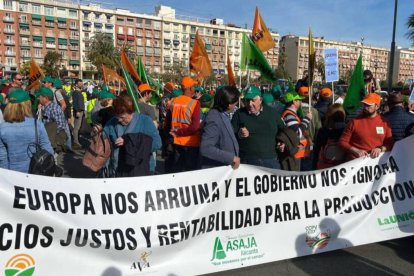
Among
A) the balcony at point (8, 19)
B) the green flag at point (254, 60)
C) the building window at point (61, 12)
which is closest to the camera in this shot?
the green flag at point (254, 60)

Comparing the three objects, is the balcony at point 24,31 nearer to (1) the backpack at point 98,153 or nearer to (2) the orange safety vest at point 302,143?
(2) the orange safety vest at point 302,143

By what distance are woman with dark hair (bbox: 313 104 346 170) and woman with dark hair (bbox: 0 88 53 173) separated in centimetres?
329

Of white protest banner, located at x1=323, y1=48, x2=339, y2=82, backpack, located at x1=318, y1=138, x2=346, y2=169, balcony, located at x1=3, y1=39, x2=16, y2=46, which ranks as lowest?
backpack, located at x1=318, y1=138, x2=346, y2=169

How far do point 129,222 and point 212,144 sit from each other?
3.73 feet

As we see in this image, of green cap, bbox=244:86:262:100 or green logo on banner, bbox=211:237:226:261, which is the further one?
green cap, bbox=244:86:262:100

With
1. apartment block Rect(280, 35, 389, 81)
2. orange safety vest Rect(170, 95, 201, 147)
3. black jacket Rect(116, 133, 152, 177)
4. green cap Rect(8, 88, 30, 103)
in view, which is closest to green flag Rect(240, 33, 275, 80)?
orange safety vest Rect(170, 95, 201, 147)

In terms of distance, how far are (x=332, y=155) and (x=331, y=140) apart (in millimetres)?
303

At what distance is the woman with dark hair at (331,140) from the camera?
480cm

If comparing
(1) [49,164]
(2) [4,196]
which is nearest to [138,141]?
(1) [49,164]

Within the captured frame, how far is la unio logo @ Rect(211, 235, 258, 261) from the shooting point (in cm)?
369

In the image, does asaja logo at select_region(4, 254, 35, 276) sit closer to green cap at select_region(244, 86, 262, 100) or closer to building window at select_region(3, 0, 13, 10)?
green cap at select_region(244, 86, 262, 100)

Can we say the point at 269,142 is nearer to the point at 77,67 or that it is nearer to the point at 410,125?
the point at 410,125

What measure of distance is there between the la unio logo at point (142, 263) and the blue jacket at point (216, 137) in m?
1.10

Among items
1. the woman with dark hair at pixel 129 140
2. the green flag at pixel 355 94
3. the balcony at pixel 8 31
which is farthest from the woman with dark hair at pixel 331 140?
the balcony at pixel 8 31
